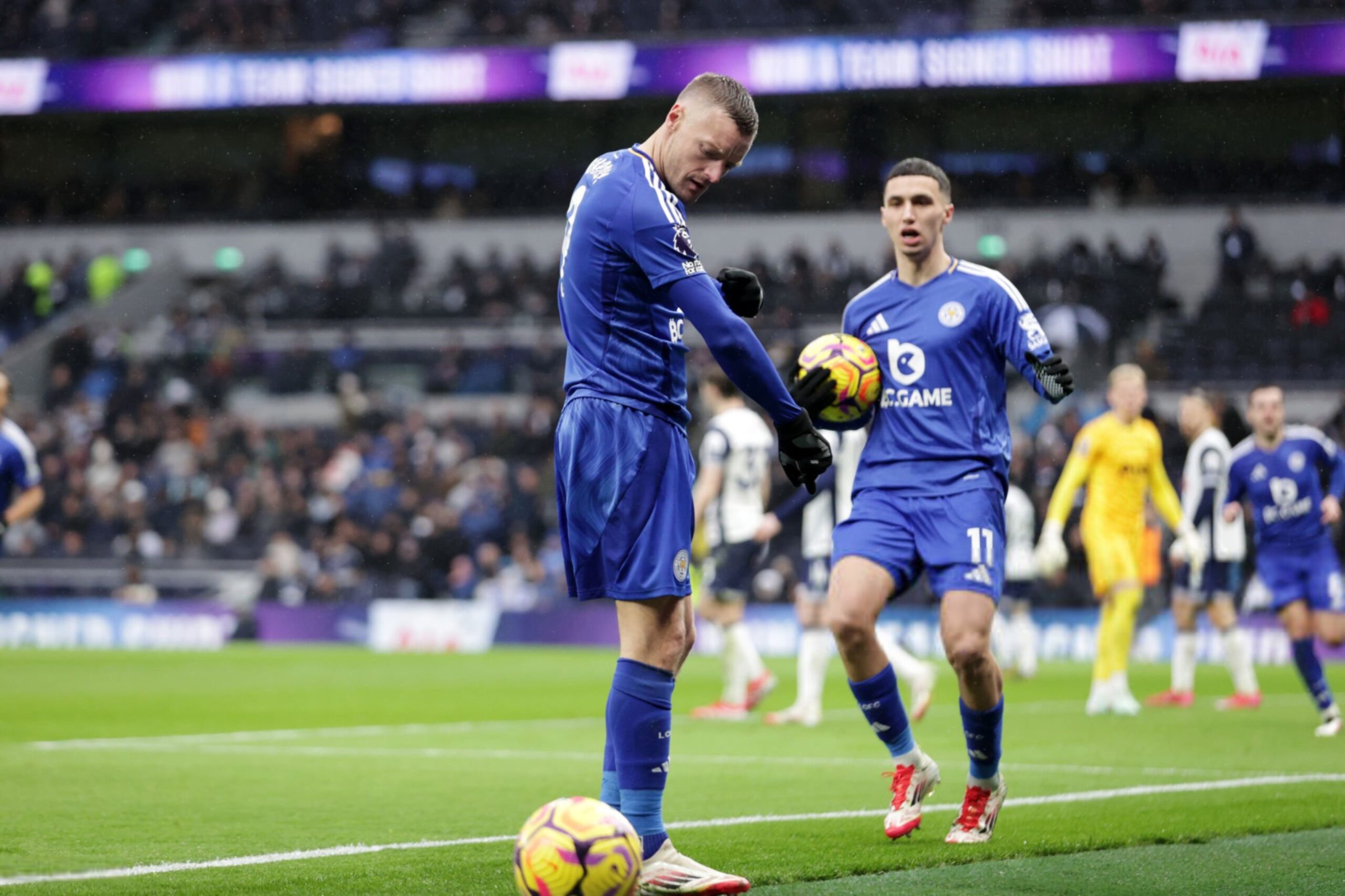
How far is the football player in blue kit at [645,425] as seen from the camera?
495 centimetres

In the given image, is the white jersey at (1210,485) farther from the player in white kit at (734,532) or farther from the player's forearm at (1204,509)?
the player in white kit at (734,532)

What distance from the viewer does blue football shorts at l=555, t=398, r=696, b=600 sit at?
5020 millimetres

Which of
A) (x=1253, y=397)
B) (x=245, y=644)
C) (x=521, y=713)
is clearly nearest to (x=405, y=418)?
(x=245, y=644)

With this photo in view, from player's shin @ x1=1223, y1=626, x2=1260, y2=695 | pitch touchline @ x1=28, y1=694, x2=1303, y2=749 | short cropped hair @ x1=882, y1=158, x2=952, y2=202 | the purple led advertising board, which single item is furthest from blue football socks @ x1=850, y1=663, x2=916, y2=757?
the purple led advertising board

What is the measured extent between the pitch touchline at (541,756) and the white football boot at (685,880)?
4170mm

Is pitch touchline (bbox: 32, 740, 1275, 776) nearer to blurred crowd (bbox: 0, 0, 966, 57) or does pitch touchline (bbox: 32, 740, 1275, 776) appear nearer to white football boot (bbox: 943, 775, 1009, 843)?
white football boot (bbox: 943, 775, 1009, 843)

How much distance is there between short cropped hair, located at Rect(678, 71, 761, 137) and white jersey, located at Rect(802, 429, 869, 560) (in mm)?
6806

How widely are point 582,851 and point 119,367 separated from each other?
29353 mm

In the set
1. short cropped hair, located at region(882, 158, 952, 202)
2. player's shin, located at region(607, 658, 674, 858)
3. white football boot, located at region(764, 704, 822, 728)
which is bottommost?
white football boot, located at region(764, 704, 822, 728)

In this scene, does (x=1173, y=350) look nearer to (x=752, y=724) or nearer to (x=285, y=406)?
(x=285, y=406)

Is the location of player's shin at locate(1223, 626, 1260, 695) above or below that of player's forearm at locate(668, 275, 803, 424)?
below

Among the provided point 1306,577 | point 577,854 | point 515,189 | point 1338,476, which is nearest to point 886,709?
point 577,854

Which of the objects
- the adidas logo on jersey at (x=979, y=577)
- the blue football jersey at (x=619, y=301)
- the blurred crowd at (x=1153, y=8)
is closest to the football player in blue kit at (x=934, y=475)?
the adidas logo on jersey at (x=979, y=577)

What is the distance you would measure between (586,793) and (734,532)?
17.4 feet
